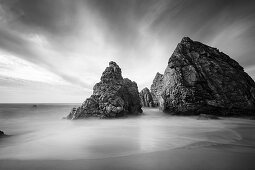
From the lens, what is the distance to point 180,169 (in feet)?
12.6

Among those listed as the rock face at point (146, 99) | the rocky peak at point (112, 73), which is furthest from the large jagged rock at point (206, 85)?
the rock face at point (146, 99)

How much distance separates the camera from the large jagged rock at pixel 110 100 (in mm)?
17922

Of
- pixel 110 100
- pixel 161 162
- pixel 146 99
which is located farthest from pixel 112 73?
pixel 146 99

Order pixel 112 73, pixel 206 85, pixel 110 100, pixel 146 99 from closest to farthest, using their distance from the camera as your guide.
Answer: pixel 110 100 → pixel 206 85 → pixel 112 73 → pixel 146 99

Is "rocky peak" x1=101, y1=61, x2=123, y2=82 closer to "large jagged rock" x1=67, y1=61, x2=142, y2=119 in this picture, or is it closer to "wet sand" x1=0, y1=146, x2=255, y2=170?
"large jagged rock" x1=67, y1=61, x2=142, y2=119

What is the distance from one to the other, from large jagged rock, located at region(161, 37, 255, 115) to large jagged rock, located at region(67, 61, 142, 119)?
5636mm

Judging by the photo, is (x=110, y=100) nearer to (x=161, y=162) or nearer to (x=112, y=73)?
(x=112, y=73)

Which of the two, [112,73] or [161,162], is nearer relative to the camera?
[161,162]

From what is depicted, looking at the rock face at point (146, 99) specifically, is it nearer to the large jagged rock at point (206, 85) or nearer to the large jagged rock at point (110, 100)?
the large jagged rock at point (110, 100)

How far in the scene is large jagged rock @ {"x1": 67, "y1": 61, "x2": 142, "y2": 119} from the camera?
17.9m

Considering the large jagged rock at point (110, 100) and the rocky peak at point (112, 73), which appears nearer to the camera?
the large jagged rock at point (110, 100)

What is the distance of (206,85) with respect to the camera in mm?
19344

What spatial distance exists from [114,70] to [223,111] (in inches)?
646

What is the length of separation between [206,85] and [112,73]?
1380 centimetres
